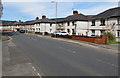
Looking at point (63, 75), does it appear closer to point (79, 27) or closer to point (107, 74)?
point (107, 74)

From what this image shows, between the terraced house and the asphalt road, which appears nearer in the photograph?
the asphalt road

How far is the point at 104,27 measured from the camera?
3716 cm

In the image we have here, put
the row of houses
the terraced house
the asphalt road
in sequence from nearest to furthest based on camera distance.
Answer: the asphalt road → the terraced house → the row of houses

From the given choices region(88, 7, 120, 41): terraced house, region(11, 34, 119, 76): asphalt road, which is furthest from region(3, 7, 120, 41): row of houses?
region(11, 34, 119, 76): asphalt road

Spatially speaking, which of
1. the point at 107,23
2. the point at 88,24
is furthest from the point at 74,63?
the point at 88,24

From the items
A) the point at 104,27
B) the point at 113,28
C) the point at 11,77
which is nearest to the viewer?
the point at 11,77

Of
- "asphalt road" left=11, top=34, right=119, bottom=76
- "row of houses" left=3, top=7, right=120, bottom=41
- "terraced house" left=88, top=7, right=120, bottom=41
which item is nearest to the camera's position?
"asphalt road" left=11, top=34, right=119, bottom=76

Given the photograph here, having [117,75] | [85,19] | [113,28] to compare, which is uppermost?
[85,19]

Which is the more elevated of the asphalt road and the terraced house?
the terraced house

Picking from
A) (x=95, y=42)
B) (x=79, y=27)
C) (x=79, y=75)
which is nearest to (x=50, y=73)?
(x=79, y=75)

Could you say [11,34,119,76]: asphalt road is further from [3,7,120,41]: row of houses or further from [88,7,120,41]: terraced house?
[3,7,120,41]: row of houses

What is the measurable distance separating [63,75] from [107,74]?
2333 millimetres

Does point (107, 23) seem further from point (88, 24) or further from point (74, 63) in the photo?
point (74, 63)

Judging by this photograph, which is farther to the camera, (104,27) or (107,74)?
(104,27)
